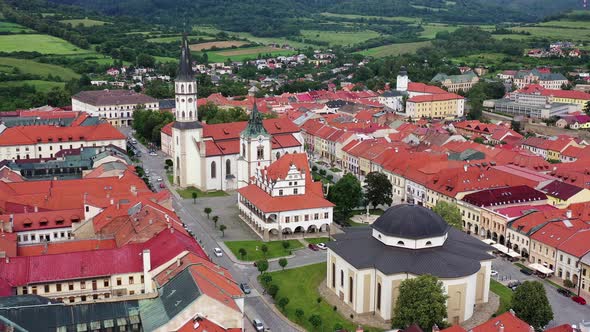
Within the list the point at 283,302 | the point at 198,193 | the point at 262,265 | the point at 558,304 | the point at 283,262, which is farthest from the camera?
the point at 198,193

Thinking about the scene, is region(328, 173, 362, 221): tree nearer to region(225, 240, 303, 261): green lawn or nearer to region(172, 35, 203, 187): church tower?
region(225, 240, 303, 261): green lawn

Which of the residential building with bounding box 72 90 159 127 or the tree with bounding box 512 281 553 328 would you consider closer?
the tree with bounding box 512 281 553 328

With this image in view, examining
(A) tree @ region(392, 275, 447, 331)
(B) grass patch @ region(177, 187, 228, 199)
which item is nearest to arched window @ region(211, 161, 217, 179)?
(B) grass patch @ region(177, 187, 228, 199)

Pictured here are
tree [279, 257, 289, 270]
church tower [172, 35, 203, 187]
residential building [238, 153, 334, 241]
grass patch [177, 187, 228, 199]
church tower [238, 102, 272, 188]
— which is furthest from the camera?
church tower [172, 35, 203, 187]

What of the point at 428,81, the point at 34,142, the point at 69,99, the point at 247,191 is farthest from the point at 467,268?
the point at 428,81

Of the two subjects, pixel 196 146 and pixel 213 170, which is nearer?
pixel 196 146

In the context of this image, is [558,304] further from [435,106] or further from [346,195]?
[435,106]

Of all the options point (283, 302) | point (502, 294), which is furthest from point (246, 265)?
point (502, 294)
